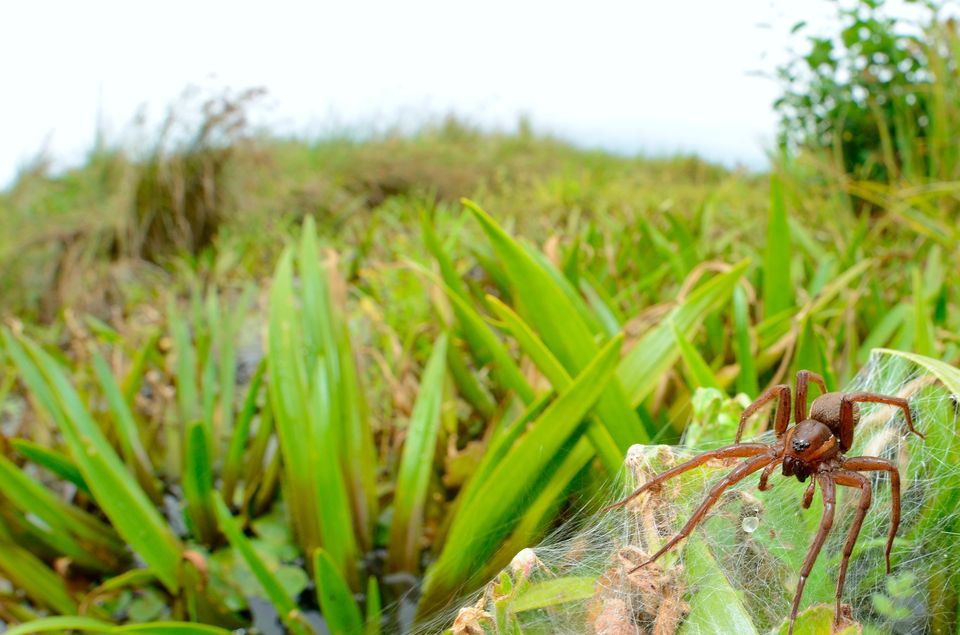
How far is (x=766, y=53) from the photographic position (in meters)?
4.93

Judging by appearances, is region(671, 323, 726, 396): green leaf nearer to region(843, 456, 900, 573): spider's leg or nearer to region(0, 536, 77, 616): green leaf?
region(843, 456, 900, 573): spider's leg

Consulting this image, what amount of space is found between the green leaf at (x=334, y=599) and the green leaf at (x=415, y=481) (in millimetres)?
278

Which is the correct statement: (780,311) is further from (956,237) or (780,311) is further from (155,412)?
(155,412)

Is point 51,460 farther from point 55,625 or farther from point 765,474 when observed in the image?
point 765,474

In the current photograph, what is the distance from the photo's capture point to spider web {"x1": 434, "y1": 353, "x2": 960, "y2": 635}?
71 cm

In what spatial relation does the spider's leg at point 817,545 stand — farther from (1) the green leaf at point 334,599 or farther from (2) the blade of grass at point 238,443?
(2) the blade of grass at point 238,443

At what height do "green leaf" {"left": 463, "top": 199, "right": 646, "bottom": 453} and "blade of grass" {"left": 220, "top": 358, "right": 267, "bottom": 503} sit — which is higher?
"green leaf" {"left": 463, "top": 199, "right": 646, "bottom": 453}

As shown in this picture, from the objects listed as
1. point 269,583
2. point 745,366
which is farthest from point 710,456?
point 745,366

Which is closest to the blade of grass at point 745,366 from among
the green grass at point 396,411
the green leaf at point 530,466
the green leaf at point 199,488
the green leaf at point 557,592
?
the green grass at point 396,411

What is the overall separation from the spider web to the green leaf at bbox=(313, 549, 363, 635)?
1.82 ft

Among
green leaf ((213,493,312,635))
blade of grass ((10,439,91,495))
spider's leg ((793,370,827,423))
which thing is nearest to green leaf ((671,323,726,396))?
spider's leg ((793,370,827,423))

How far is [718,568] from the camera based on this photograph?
0.73 meters

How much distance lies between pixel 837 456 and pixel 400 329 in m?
2.20

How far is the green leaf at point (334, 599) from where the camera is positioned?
4.17 feet
